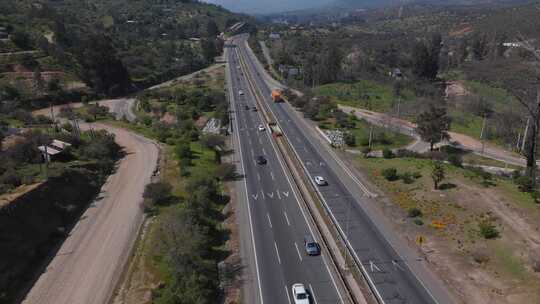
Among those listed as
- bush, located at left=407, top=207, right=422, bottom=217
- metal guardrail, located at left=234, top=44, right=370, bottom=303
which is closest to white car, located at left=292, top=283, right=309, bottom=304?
metal guardrail, located at left=234, top=44, right=370, bottom=303

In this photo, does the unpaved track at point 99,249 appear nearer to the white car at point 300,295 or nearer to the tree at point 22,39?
the white car at point 300,295

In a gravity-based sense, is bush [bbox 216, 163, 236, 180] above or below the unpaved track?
above

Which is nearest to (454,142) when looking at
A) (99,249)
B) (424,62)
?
(99,249)

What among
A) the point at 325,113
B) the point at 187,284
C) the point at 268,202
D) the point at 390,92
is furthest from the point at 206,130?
the point at 390,92

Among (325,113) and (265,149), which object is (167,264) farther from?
(325,113)

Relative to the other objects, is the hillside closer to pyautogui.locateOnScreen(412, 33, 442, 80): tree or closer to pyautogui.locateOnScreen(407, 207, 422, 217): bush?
pyautogui.locateOnScreen(412, 33, 442, 80): tree

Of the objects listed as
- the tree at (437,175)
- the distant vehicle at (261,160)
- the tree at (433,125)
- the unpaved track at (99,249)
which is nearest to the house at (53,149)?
the unpaved track at (99,249)

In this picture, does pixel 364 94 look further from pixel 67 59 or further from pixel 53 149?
pixel 67 59

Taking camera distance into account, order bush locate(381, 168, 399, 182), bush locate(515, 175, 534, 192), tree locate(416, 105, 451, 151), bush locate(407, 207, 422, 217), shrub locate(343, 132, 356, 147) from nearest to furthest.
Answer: bush locate(407, 207, 422, 217) → bush locate(515, 175, 534, 192) → bush locate(381, 168, 399, 182) → tree locate(416, 105, 451, 151) → shrub locate(343, 132, 356, 147)
